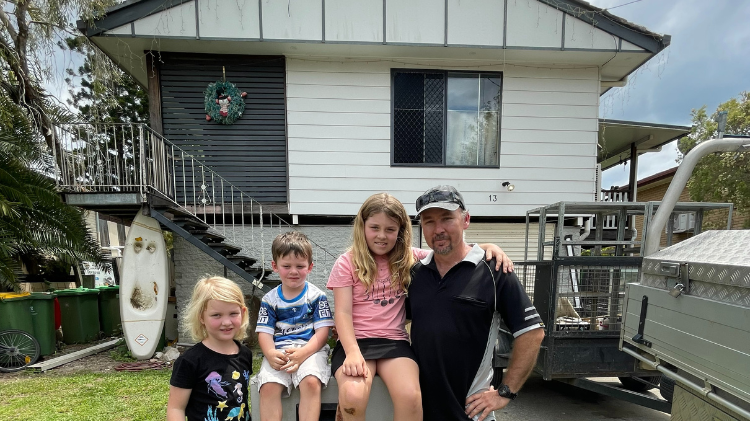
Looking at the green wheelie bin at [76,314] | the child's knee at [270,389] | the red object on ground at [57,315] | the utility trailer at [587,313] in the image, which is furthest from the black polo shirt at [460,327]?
the green wheelie bin at [76,314]

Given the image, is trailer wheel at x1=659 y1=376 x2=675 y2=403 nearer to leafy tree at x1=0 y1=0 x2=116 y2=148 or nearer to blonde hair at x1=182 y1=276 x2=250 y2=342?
blonde hair at x1=182 y1=276 x2=250 y2=342

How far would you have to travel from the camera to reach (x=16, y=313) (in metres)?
4.94

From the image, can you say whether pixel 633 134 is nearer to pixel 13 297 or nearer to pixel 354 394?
pixel 354 394

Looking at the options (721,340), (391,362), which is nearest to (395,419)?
(391,362)

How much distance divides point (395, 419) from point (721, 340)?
138 centimetres

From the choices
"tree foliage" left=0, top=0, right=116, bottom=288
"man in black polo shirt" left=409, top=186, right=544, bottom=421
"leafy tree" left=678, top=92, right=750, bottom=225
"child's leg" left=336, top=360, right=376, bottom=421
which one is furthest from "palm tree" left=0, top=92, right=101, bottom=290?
"leafy tree" left=678, top=92, right=750, bottom=225

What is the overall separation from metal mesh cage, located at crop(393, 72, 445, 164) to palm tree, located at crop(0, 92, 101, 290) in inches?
234

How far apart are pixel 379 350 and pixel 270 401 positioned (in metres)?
0.62

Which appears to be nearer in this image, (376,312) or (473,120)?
(376,312)

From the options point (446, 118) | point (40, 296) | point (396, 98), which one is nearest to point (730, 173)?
point (446, 118)

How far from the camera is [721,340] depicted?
140 centimetres

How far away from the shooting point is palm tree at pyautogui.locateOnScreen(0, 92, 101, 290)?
17.9ft

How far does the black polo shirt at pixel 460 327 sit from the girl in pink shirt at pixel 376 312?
0.27 feet

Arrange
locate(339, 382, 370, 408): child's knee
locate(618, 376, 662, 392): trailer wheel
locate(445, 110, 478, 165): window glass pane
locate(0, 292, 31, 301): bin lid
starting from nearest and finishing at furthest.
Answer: locate(339, 382, 370, 408): child's knee
locate(618, 376, 662, 392): trailer wheel
locate(0, 292, 31, 301): bin lid
locate(445, 110, 478, 165): window glass pane
